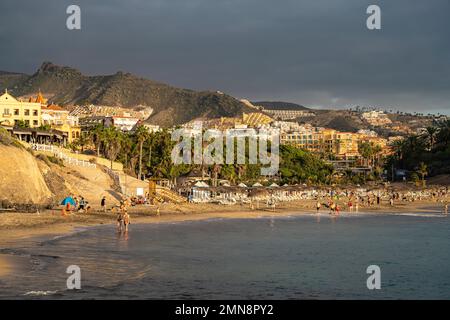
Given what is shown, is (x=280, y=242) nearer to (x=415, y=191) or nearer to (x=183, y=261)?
(x=183, y=261)

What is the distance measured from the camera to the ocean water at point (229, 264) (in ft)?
60.0

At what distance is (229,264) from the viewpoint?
24766mm

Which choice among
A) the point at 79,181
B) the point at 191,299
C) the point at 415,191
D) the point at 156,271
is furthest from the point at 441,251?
the point at 415,191

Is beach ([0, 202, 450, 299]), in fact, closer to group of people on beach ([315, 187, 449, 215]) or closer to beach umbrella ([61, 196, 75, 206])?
beach umbrella ([61, 196, 75, 206])

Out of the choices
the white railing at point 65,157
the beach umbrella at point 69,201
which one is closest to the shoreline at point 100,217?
the beach umbrella at point 69,201

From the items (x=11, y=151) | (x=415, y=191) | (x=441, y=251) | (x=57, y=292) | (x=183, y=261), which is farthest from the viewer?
(x=415, y=191)

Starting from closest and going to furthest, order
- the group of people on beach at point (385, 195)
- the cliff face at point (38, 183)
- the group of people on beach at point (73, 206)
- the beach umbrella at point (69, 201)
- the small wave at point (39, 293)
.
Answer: the small wave at point (39, 293) → the cliff face at point (38, 183) → the group of people on beach at point (73, 206) → the beach umbrella at point (69, 201) → the group of people on beach at point (385, 195)

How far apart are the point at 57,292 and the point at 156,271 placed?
5.42 meters

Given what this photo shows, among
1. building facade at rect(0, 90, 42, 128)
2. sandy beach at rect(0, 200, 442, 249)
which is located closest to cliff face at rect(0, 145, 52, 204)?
sandy beach at rect(0, 200, 442, 249)

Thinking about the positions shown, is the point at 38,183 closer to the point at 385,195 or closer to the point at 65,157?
the point at 65,157

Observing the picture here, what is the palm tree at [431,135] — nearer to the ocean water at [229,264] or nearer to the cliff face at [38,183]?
Result: the ocean water at [229,264]

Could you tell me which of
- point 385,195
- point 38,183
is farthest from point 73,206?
point 385,195

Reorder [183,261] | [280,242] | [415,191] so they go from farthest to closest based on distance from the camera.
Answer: [415,191] < [280,242] < [183,261]
